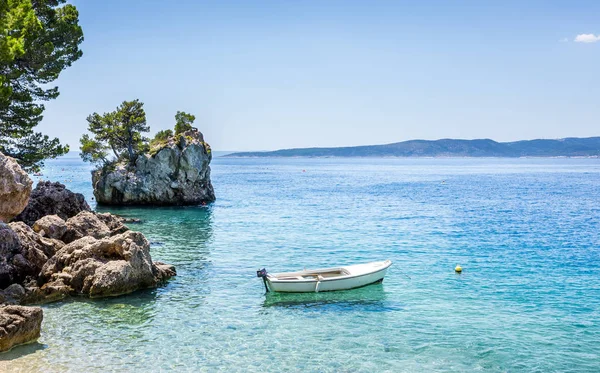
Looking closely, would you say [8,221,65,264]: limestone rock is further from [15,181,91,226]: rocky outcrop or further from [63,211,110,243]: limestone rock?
[15,181,91,226]: rocky outcrop

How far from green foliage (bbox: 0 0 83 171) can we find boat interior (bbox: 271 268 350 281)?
63.1ft

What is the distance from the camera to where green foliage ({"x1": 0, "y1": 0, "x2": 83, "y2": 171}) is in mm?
32656

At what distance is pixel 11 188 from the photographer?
2150cm

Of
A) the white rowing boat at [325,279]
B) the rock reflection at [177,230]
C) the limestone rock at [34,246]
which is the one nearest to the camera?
the limestone rock at [34,246]

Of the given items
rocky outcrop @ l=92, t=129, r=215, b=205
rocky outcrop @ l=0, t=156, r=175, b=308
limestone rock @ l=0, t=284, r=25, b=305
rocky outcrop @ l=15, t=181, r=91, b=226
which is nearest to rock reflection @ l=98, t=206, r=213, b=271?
rocky outcrop @ l=92, t=129, r=215, b=205

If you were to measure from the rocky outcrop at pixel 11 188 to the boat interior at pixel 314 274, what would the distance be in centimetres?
1195

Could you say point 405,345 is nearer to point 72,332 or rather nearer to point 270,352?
point 270,352

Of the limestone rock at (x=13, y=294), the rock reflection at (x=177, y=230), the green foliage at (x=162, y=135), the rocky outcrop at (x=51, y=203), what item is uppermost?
the green foliage at (x=162, y=135)

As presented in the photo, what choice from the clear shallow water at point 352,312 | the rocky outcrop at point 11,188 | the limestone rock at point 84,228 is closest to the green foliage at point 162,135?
the clear shallow water at point 352,312

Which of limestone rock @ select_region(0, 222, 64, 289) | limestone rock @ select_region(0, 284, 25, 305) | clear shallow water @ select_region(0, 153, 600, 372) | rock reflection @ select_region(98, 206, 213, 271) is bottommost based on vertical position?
clear shallow water @ select_region(0, 153, 600, 372)

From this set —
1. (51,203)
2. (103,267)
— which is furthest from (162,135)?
(103,267)

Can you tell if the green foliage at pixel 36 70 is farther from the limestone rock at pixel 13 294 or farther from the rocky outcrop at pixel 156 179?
the rocky outcrop at pixel 156 179

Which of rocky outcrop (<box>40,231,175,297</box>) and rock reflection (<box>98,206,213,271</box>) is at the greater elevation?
rocky outcrop (<box>40,231,175,297</box>)

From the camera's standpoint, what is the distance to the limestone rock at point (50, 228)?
92.9ft
